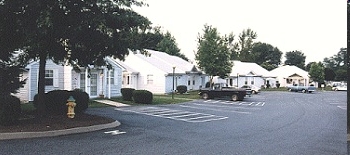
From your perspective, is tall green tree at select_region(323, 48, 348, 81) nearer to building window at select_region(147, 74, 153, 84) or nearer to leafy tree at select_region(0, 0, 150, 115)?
leafy tree at select_region(0, 0, 150, 115)

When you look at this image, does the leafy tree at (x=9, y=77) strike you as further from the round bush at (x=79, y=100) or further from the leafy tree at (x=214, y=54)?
the leafy tree at (x=214, y=54)

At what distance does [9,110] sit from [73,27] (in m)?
2.92

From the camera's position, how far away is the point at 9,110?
991cm

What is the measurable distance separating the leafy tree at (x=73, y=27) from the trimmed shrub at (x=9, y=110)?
5.20 ft

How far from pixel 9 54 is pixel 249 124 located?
27.1 feet

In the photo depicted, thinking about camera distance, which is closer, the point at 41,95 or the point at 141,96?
the point at 41,95

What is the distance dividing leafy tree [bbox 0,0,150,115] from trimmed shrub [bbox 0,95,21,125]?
1.59 meters

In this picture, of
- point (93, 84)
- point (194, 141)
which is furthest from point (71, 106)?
point (93, 84)

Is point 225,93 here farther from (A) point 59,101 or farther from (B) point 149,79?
(A) point 59,101

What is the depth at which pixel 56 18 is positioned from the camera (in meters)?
10.6

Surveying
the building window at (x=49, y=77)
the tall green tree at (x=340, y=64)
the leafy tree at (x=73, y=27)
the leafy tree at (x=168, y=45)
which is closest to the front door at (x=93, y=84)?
the building window at (x=49, y=77)

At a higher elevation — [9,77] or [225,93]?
[9,77]

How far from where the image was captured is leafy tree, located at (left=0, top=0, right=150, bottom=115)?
34.1 feet

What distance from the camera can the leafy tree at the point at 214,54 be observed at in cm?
3359
